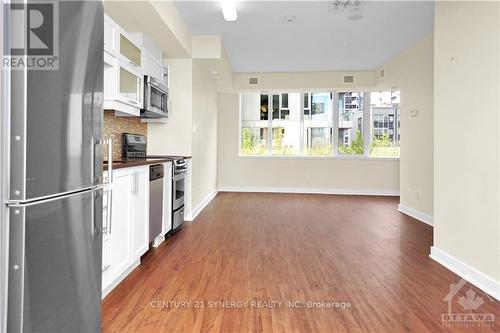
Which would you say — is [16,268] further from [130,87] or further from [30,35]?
[130,87]

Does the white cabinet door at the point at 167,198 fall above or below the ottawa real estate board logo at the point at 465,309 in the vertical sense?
above

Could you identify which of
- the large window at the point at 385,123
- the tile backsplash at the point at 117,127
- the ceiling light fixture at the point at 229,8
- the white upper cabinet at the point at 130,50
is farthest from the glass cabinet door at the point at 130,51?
the large window at the point at 385,123

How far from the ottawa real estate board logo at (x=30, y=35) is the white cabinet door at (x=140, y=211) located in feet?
4.61

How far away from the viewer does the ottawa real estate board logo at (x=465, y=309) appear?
1.79m

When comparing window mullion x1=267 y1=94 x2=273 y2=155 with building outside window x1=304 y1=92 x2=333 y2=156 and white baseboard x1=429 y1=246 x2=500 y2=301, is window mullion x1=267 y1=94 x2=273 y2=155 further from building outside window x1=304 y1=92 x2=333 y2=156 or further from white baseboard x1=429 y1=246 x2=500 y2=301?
white baseboard x1=429 y1=246 x2=500 y2=301

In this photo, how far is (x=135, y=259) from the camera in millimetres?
2482

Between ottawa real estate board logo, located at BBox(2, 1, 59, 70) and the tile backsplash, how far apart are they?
7.25 feet

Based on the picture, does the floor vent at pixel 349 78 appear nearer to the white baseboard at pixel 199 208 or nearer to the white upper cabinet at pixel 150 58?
the white baseboard at pixel 199 208

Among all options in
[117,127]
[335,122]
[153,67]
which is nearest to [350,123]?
[335,122]

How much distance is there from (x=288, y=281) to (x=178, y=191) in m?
1.98

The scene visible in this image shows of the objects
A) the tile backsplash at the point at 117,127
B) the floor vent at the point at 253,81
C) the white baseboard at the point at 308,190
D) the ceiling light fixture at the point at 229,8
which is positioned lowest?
the white baseboard at the point at 308,190

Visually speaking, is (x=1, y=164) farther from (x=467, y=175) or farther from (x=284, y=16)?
(x=284, y=16)

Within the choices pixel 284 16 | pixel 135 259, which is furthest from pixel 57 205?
pixel 284 16

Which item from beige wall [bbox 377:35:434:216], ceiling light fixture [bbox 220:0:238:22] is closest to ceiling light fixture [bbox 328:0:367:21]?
ceiling light fixture [bbox 220:0:238:22]
